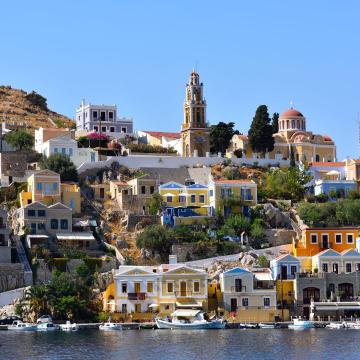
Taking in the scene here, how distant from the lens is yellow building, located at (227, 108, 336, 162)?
11331cm

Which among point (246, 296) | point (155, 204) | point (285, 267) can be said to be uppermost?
point (155, 204)

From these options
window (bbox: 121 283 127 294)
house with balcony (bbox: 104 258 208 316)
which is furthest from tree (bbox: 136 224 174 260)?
window (bbox: 121 283 127 294)

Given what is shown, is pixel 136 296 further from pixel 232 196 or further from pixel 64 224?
pixel 232 196

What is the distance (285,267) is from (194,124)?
26436 millimetres

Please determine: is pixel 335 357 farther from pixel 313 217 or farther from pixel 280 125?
pixel 280 125

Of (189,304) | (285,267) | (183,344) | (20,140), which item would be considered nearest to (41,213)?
(189,304)

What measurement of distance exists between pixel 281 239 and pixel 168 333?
19719 mm

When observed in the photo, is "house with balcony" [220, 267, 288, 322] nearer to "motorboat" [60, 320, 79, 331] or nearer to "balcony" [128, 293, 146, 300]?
"balcony" [128, 293, 146, 300]

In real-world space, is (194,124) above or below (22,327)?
above

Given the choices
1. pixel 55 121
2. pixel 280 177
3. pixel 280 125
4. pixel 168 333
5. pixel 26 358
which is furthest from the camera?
pixel 55 121

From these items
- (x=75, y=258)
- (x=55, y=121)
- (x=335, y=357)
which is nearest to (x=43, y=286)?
(x=75, y=258)

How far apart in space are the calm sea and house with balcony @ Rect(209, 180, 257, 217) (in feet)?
66.7

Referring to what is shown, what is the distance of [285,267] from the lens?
8675cm

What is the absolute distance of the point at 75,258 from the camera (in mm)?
88188
